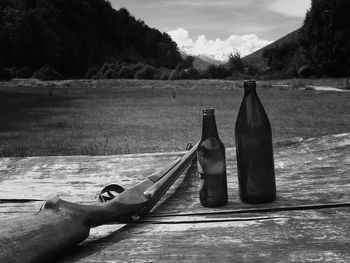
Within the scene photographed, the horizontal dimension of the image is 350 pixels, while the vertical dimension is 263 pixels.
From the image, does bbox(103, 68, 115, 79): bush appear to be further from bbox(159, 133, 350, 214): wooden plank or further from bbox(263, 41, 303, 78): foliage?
bbox(159, 133, 350, 214): wooden plank

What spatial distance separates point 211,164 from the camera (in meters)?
1.27

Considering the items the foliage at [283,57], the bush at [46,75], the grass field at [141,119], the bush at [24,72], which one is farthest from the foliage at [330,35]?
the bush at [24,72]

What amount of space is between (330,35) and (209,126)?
1271 inches

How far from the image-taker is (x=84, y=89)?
18250mm

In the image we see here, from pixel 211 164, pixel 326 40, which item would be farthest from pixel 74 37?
pixel 211 164

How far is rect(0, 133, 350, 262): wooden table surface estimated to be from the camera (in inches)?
34.2

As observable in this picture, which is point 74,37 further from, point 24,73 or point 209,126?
point 209,126

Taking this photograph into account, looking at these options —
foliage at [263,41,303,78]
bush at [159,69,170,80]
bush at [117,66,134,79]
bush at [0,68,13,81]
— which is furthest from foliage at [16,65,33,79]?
foliage at [263,41,303,78]

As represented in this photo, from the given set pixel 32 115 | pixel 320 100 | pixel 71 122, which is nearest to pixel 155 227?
pixel 71 122

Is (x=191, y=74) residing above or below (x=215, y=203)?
above

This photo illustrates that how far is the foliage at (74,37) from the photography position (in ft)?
111

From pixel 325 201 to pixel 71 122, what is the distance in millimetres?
8389

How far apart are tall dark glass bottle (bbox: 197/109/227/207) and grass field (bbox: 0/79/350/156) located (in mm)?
3075

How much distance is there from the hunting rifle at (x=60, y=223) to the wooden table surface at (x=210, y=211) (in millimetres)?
47
